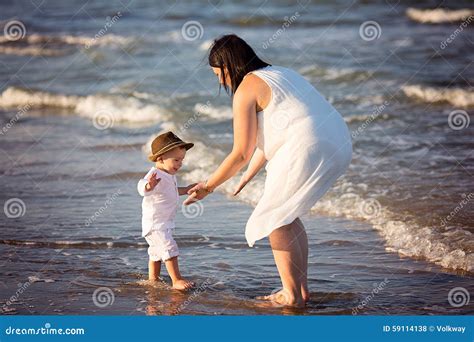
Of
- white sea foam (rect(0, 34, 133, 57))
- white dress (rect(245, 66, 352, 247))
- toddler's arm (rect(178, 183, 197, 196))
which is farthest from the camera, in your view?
white sea foam (rect(0, 34, 133, 57))

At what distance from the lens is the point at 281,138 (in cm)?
415

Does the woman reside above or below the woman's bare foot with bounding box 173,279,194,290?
above

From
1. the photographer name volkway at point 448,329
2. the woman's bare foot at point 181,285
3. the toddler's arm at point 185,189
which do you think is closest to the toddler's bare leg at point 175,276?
the woman's bare foot at point 181,285

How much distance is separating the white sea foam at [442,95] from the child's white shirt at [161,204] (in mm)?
5697

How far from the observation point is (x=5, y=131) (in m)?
8.98

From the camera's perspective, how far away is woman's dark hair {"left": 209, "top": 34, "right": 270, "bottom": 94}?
4.21 metres

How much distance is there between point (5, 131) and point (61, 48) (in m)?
4.29

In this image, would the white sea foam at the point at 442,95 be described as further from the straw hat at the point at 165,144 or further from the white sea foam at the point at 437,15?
Result: the straw hat at the point at 165,144

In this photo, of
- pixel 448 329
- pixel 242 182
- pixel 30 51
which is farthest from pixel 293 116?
pixel 30 51

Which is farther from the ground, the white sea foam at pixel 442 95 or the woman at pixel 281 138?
the white sea foam at pixel 442 95

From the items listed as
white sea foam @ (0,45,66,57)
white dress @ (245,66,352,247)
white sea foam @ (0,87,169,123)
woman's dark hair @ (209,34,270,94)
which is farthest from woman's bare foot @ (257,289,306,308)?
white sea foam @ (0,45,66,57)

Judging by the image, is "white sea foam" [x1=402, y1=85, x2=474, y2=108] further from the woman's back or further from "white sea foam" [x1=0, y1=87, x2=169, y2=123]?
the woman's back

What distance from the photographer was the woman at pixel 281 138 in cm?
412

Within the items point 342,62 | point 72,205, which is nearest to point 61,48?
point 342,62
